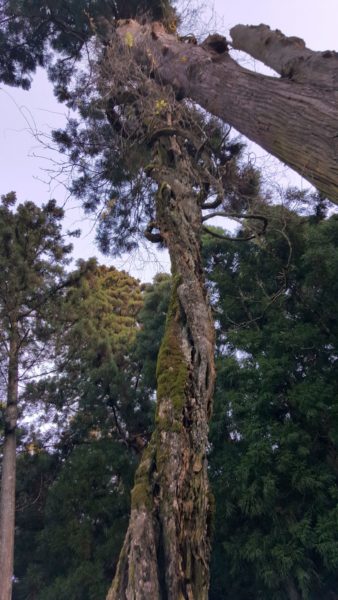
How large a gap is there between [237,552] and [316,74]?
7714 mm

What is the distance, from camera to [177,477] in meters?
2.72

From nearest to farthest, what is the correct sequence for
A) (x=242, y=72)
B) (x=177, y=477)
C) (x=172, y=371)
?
(x=177, y=477) → (x=172, y=371) → (x=242, y=72)

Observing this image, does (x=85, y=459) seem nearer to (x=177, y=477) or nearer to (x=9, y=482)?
(x=9, y=482)

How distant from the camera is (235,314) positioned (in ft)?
32.7

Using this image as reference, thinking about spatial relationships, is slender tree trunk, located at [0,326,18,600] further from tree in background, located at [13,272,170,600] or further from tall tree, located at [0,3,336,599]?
tall tree, located at [0,3,336,599]

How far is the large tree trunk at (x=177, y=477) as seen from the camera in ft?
7.94

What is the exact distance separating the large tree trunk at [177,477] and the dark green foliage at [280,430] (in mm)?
3710

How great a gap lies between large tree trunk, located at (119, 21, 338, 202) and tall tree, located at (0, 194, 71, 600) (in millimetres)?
5342

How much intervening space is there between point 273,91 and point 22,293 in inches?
282

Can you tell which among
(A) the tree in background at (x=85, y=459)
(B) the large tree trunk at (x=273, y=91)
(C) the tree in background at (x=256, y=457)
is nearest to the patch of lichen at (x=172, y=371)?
(B) the large tree trunk at (x=273, y=91)

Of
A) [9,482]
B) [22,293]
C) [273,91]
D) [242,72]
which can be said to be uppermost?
[22,293]

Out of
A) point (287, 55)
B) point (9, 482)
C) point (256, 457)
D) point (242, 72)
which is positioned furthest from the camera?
point (9, 482)

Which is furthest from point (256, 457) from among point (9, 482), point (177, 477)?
point (177, 477)

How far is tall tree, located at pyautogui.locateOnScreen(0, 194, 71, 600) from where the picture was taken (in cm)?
960
